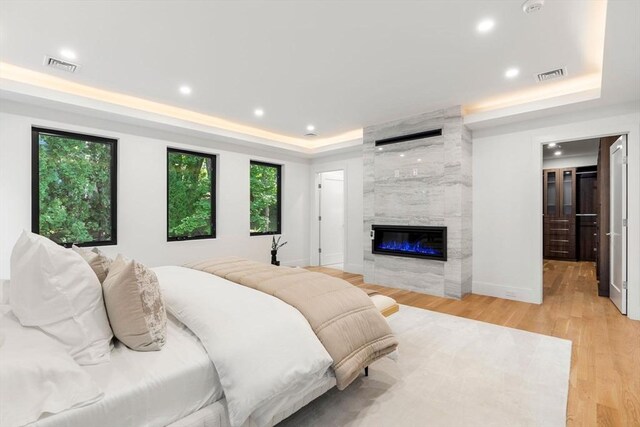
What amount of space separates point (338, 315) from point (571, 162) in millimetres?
8483

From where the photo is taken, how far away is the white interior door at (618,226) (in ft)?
12.1

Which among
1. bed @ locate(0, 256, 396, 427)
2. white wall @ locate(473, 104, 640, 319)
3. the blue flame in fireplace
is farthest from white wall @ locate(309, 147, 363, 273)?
bed @ locate(0, 256, 396, 427)

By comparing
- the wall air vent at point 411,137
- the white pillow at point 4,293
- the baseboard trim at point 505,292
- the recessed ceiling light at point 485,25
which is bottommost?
the baseboard trim at point 505,292

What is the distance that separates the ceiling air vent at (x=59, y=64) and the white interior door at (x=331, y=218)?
185 inches

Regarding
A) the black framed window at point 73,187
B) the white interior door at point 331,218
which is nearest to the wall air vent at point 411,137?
the white interior door at point 331,218

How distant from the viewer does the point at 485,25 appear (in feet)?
8.18

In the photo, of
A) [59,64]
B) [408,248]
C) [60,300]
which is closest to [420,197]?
[408,248]

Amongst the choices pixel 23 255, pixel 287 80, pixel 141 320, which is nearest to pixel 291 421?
pixel 141 320

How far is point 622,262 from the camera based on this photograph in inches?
147

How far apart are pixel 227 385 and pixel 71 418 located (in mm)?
544

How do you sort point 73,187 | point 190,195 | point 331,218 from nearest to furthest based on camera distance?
1. point 73,187
2. point 190,195
3. point 331,218

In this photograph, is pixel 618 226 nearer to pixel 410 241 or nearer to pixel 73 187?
pixel 410 241

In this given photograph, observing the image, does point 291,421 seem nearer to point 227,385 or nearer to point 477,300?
point 227,385

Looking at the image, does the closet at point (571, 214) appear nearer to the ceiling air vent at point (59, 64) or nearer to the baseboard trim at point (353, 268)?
the baseboard trim at point (353, 268)
